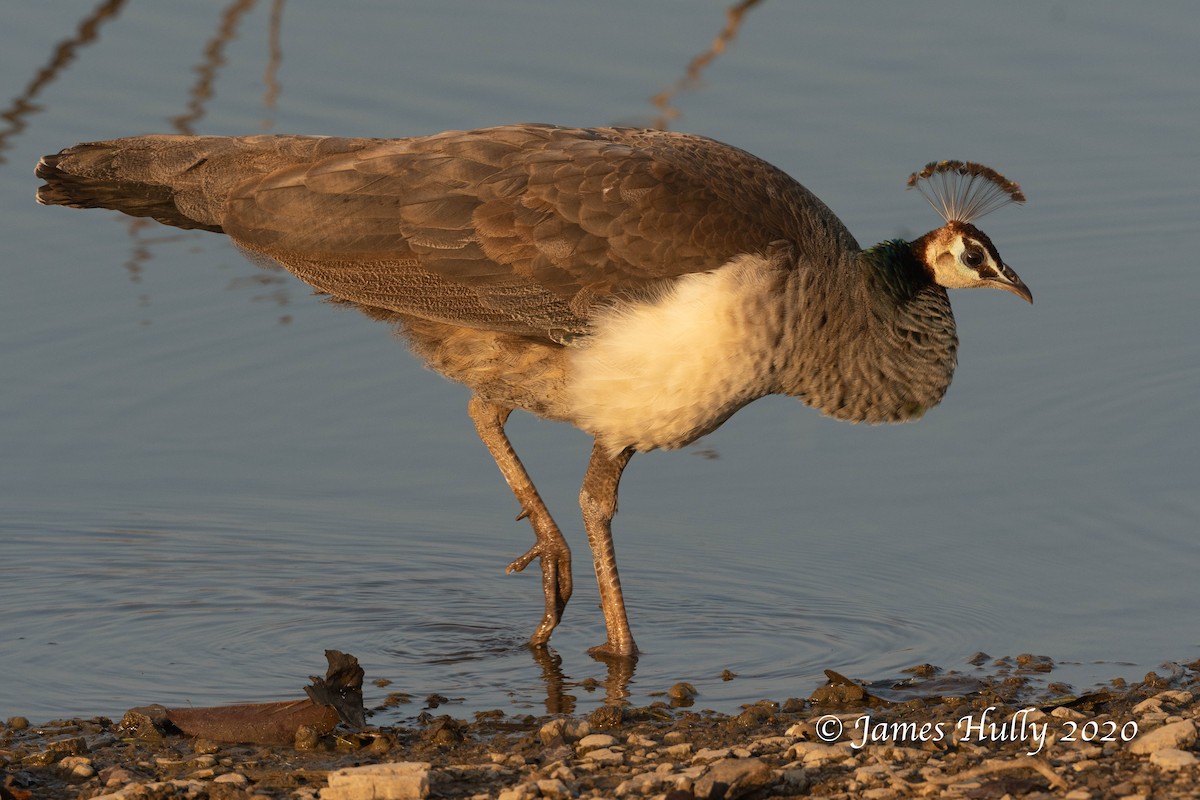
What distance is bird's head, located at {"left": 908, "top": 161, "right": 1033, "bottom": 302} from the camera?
816 cm

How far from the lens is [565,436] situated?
9.97 meters

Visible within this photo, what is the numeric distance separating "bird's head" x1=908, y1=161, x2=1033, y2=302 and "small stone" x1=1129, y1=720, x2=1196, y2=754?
2353 millimetres

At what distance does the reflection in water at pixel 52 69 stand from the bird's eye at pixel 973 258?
646cm

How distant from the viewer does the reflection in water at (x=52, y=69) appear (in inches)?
487

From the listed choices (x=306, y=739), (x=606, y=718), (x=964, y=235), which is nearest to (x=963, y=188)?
(x=964, y=235)

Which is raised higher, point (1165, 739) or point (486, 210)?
point (486, 210)

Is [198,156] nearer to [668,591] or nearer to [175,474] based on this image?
[175,474]

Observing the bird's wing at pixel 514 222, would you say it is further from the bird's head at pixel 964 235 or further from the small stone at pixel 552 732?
the small stone at pixel 552 732

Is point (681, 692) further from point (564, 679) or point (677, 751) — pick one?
point (677, 751)

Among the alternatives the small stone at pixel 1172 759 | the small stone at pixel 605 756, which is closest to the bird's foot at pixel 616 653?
the small stone at pixel 605 756

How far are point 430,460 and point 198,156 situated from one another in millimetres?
2171

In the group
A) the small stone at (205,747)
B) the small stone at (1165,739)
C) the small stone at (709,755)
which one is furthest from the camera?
the small stone at (205,747)

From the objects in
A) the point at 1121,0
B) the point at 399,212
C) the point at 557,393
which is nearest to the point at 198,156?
the point at 399,212

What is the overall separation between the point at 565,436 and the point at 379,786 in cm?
408
